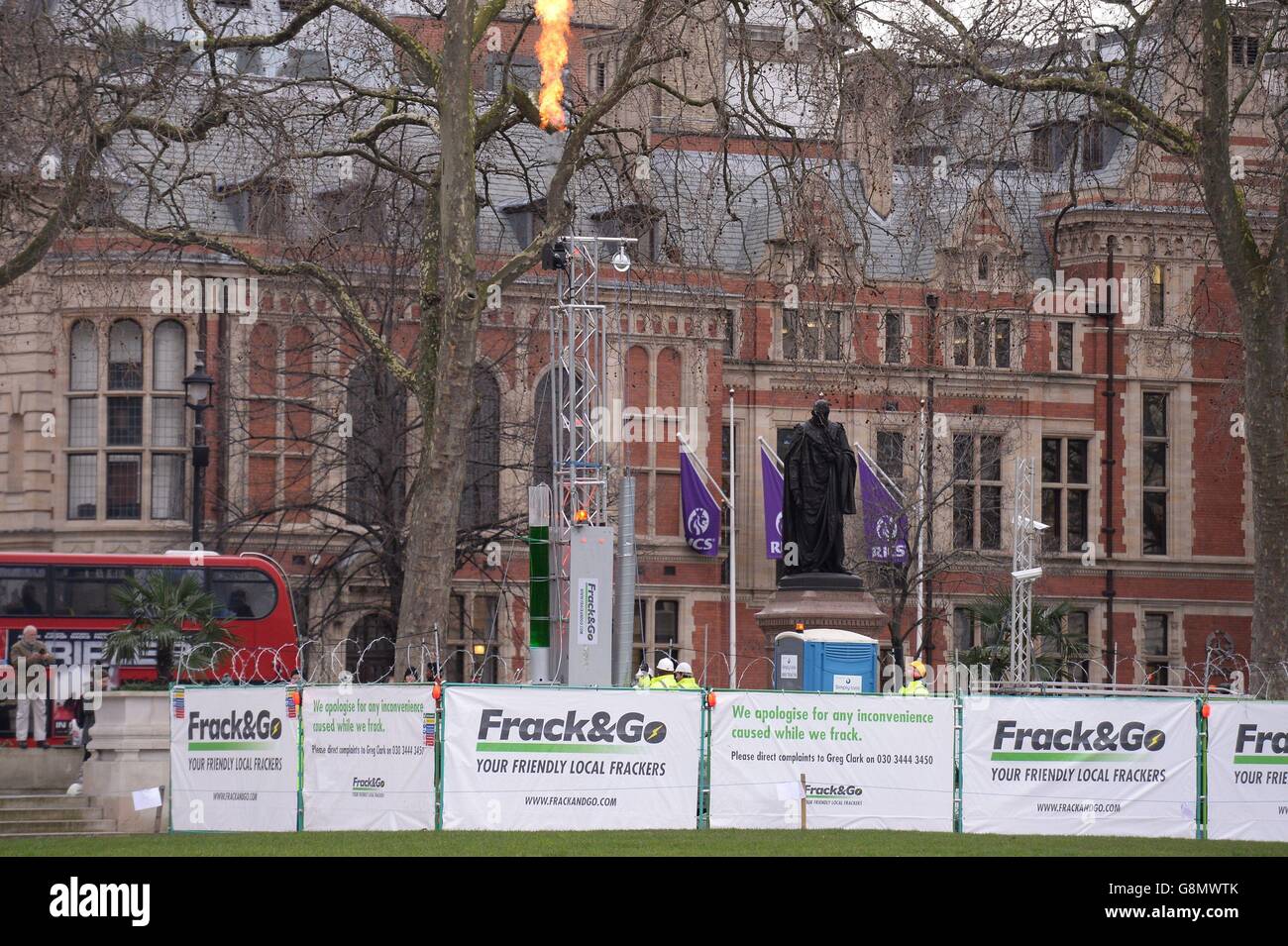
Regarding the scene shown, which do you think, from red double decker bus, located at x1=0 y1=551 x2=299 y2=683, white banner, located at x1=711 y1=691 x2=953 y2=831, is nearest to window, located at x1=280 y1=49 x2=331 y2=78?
red double decker bus, located at x1=0 y1=551 x2=299 y2=683

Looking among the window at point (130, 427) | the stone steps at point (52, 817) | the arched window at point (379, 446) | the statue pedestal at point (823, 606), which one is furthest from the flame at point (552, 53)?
the window at point (130, 427)

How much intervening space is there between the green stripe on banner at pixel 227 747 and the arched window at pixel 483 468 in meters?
19.2

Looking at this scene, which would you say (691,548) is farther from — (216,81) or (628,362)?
(216,81)

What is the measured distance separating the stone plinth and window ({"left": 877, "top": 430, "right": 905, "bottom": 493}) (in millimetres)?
28134

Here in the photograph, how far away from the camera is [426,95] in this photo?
28531 mm

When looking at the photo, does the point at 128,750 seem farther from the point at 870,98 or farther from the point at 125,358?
the point at 125,358

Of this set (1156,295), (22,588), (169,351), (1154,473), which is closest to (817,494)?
(22,588)

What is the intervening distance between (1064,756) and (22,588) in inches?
875

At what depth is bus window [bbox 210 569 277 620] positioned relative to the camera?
127 feet

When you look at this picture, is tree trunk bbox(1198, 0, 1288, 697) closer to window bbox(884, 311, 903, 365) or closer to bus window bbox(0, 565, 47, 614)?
bus window bbox(0, 565, 47, 614)

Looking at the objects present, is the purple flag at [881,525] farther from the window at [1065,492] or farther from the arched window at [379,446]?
the arched window at [379,446]

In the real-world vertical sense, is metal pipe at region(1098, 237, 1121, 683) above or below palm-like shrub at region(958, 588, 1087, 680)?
above

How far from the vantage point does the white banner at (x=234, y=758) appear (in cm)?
2195

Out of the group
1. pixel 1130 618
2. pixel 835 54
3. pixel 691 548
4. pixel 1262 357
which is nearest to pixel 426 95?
pixel 835 54
